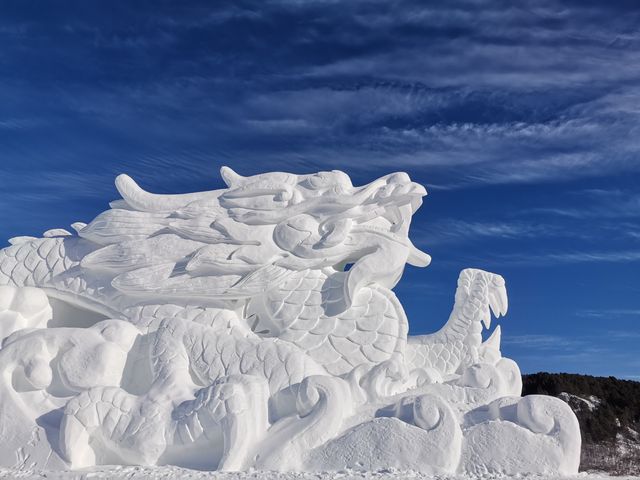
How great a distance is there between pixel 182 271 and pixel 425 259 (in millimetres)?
2171

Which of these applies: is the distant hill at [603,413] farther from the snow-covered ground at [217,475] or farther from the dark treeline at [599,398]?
the snow-covered ground at [217,475]

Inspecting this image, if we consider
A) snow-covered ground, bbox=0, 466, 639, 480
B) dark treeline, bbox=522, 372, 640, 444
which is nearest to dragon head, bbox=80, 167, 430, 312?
snow-covered ground, bbox=0, 466, 639, 480

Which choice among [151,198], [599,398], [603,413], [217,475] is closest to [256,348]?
[217,475]

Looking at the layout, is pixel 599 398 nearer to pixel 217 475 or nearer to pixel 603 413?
pixel 603 413

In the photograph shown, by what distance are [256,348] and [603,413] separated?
360 inches

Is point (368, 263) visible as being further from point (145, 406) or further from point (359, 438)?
point (145, 406)

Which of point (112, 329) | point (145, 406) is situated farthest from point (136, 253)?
point (145, 406)

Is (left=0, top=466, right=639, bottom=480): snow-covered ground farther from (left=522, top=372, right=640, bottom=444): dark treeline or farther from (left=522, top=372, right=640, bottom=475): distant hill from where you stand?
(left=522, top=372, right=640, bottom=444): dark treeline

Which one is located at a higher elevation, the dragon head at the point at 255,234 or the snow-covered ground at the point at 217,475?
the dragon head at the point at 255,234

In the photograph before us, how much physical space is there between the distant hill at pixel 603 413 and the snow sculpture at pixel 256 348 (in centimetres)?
567

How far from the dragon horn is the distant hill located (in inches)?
271

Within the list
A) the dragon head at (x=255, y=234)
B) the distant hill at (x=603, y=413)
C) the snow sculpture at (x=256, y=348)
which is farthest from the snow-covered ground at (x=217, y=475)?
the distant hill at (x=603, y=413)

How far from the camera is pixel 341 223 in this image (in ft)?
20.5

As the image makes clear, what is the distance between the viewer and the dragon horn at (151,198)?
6.50m
